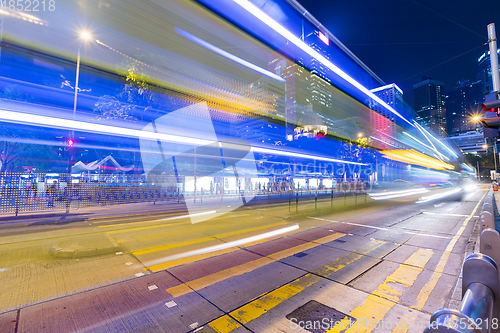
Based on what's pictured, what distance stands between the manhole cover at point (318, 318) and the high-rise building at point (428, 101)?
360 feet

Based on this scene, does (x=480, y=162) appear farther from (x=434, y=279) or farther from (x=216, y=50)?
(x=434, y=279)

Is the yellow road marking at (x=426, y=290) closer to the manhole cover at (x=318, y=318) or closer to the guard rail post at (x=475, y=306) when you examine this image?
the manhole cover at (x=318, y=318)

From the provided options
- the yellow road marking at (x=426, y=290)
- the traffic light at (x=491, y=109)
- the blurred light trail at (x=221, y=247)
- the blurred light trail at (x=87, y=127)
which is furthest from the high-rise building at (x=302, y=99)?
the yellow road marking at (x=426, y=290)

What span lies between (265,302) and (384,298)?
2.06 metres

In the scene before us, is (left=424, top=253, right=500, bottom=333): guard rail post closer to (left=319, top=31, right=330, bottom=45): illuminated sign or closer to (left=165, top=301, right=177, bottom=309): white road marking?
(left=165, top=301, right=177, bottom=309): white road marking

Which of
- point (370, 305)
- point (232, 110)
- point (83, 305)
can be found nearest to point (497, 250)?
point (370, 305)

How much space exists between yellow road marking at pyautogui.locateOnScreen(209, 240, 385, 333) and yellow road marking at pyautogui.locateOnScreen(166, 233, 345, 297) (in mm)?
1026

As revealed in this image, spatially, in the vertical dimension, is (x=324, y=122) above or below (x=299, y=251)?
above

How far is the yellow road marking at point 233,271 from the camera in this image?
390 centimetres

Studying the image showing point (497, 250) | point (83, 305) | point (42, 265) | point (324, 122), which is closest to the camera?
point (497, 250)

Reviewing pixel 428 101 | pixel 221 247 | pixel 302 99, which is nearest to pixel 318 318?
pixel 221 247

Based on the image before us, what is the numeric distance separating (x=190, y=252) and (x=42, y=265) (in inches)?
131

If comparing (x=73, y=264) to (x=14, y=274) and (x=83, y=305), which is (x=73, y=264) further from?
(x=83, y=305)

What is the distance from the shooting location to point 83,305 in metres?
3.38
